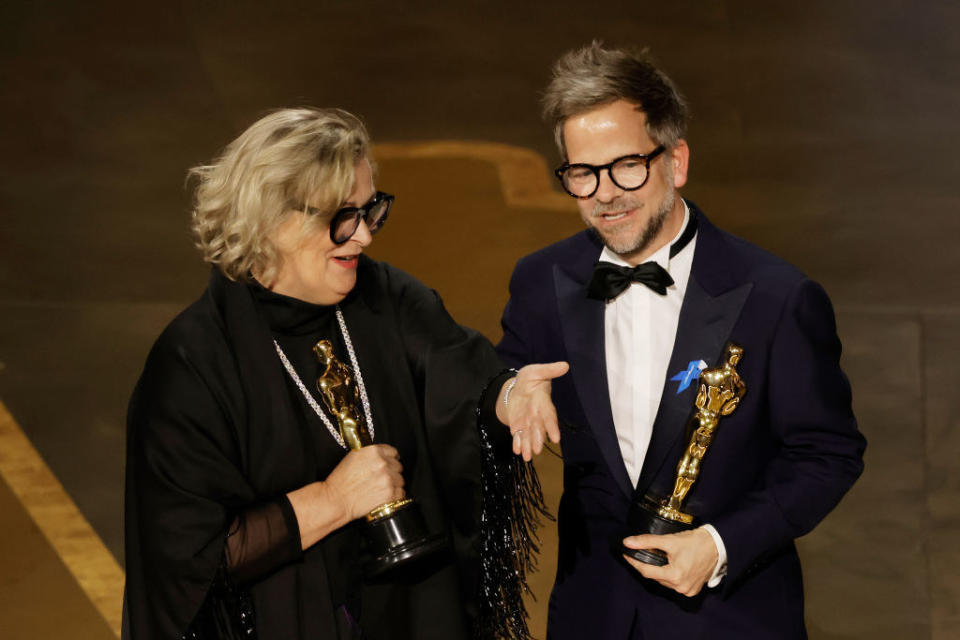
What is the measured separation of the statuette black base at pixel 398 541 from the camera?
6.71 ft

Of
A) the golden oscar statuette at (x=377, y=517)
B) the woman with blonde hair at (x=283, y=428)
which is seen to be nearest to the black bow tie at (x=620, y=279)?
the woman with blonde hair at (x=283, y=428)

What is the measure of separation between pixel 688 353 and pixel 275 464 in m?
0.84

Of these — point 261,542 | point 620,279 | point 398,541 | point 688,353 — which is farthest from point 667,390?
point 261,542

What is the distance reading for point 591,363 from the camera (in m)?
2.28

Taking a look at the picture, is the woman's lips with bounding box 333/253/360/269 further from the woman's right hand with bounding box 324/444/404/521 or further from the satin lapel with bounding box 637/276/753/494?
the satin lapel with bounding box 637/276/753/494

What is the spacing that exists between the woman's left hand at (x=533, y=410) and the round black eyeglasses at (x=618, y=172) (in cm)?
40

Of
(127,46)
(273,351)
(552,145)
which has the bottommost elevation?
(273,351)

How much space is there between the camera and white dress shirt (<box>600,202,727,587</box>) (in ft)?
7.41

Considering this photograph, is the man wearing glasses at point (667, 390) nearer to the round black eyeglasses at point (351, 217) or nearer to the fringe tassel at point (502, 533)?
the fringe tassel at point (502, 533)

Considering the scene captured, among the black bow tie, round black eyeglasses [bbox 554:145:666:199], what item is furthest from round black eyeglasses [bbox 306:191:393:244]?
the black bow tie

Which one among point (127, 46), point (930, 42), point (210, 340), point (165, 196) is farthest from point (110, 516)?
point (930, 42)

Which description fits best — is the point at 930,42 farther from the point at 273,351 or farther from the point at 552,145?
the point at 273,351

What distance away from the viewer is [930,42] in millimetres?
4250

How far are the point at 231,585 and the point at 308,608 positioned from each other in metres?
0.16
